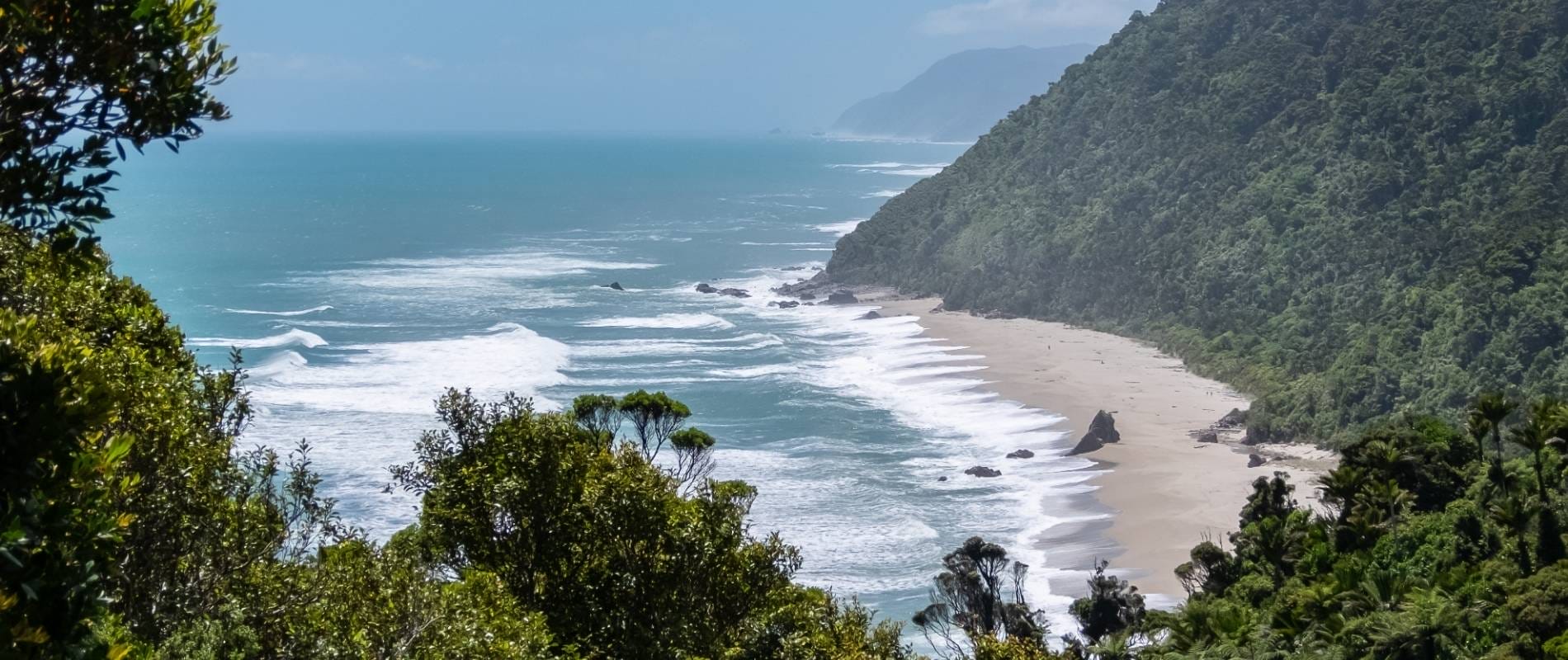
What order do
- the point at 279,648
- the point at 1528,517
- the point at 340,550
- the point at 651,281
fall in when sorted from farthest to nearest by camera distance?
the point at 651,281, the point at 1528,517, the point at 340,550, the point at 279,648

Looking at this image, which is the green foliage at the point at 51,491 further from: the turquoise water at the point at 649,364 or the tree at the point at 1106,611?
the turquoise water at the point at 649,364

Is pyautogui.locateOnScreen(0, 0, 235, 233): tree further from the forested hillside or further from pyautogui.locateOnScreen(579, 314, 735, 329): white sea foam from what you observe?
pyautogui.locateOnScreen(579, 314, 735, 329): white sea foam

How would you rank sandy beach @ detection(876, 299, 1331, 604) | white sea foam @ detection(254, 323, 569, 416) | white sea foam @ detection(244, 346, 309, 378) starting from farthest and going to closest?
white sea foam @ detection(244, 346, 309, 378) → white sea foam @ detection(254, 323, 569, 416) → sandy beach @ detection(876, 299, 1331, 604)

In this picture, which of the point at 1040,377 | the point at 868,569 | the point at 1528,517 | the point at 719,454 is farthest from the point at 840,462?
the point at 1528,517

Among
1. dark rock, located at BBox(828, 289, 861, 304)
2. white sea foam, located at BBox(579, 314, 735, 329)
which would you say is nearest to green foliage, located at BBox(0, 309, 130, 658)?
white sea foam, located at BBox(579, 314, 735, 329)

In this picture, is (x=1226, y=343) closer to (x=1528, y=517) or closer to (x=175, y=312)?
(x=1528, y=517)

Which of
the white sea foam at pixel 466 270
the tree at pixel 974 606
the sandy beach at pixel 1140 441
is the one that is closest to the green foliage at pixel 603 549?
the tree at pixel 974 606

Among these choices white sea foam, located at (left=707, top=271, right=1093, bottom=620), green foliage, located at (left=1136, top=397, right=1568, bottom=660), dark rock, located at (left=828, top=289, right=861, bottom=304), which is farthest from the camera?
dark rock, located at (left=828, top=289, right=861, bottom=304)
